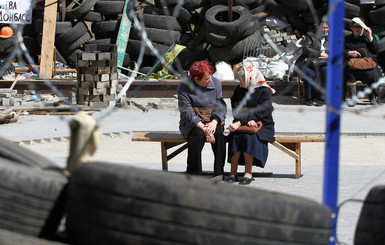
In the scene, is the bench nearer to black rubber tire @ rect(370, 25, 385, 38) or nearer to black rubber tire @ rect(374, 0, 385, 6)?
black rubber tire @ rect(370, 25, 385, 38)

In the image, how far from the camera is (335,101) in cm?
326

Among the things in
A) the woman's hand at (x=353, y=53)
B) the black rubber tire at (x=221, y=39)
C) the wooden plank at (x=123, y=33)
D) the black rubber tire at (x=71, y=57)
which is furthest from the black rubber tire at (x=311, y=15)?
the black rubber tire at (x=71, y=57)

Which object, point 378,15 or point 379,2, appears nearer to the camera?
→ point 378,15

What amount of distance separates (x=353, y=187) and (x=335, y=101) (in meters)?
2.95

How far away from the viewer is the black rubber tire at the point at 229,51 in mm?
14219

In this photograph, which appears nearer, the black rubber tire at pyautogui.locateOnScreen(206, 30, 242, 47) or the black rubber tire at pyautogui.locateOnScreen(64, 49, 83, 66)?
the black rubber tire at pyautogui.locateOnScreen(206, 30, 242, 47)

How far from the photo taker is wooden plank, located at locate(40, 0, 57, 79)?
558 inches

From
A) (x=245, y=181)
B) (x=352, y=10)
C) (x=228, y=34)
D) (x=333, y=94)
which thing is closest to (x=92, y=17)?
(x=228, y=34)

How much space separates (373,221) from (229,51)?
11.1 metres

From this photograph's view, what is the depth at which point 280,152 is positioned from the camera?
323 inches

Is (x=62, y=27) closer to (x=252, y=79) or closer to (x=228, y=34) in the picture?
(x=228, y=34)

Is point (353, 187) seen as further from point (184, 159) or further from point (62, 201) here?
point (62, 201)

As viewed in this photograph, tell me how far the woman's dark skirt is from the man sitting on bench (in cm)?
16

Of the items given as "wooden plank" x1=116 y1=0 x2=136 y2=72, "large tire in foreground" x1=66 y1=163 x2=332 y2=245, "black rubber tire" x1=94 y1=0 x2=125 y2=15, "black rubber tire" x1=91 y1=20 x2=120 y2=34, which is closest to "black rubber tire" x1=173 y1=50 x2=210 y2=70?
"wooden plank" x1=116 y1=0 x2=136 y2=72
